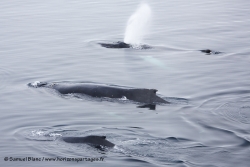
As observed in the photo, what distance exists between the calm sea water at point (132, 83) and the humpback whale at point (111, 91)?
461 millimetres

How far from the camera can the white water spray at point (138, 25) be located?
3794 centimetres

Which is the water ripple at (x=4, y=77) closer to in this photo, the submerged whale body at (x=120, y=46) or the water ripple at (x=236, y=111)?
the submerged whale body at (x=120, y=46)

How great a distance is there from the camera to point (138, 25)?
4466 centimetres

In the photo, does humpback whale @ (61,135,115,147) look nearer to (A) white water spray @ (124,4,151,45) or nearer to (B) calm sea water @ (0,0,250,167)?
(B) calm sea water @ (0,0,250,167)

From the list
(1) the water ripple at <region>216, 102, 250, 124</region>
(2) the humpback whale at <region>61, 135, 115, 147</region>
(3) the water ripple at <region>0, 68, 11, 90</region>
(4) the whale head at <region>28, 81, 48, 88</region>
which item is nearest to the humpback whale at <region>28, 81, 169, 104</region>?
(4) the whale head at <region>28, 81, 48, 88</region>

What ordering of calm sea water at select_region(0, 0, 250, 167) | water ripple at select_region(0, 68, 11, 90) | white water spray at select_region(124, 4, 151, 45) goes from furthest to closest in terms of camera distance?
white water spray at select_region(124, 4, 151, 45) → water ripple at select_region(0, 68, 11, 90) → calm sea water at select_region(0, 0, 250, 167)

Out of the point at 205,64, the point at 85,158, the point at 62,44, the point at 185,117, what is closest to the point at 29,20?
the point at 62,44

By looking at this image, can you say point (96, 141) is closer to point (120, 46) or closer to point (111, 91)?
point (111, 91)

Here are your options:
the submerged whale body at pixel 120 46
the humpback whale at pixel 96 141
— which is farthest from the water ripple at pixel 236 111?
the submerged whale body at pixel 120 46

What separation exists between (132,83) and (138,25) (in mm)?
18739

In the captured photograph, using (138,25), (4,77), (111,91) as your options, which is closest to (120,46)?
(4,77)

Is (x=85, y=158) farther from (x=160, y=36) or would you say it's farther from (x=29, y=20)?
(x=29, y=20)

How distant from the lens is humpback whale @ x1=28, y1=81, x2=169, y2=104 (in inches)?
903

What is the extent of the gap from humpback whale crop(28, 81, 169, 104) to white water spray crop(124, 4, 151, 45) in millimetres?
11799
